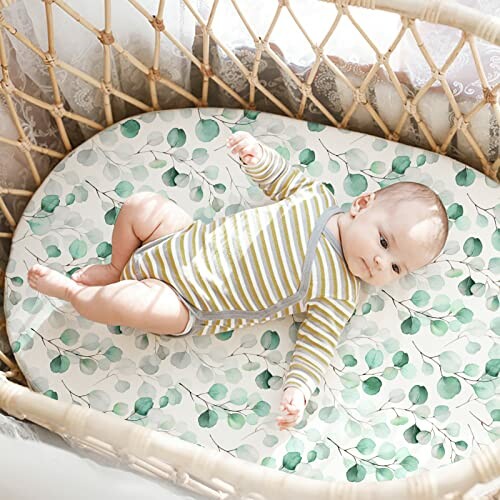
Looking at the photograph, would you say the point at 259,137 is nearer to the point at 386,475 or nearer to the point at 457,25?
the point at 457,25

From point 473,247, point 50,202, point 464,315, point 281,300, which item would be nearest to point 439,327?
point 464,315

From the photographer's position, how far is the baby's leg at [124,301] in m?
1.22

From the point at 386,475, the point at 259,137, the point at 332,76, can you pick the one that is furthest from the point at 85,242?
the point at 386,475

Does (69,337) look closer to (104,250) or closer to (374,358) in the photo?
(104,250)

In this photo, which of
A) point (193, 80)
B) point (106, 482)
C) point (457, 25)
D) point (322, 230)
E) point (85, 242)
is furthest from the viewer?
point (193, 80)

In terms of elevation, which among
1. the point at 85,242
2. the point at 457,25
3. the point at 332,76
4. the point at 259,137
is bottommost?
the point at 85,242

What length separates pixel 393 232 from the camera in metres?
1.23

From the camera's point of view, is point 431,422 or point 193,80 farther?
point 193,80

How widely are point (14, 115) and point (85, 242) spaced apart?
234mm

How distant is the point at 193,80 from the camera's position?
1.52 m

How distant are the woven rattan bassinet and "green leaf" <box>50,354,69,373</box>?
0.21 feet

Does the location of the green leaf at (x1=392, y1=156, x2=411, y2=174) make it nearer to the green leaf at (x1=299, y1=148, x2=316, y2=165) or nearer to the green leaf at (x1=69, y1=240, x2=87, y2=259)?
the green leaf at (x1=299, y1=148, x2=316, y2=165)

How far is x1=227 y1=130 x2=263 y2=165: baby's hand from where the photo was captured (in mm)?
1299

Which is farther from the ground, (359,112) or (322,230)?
(359,112)
